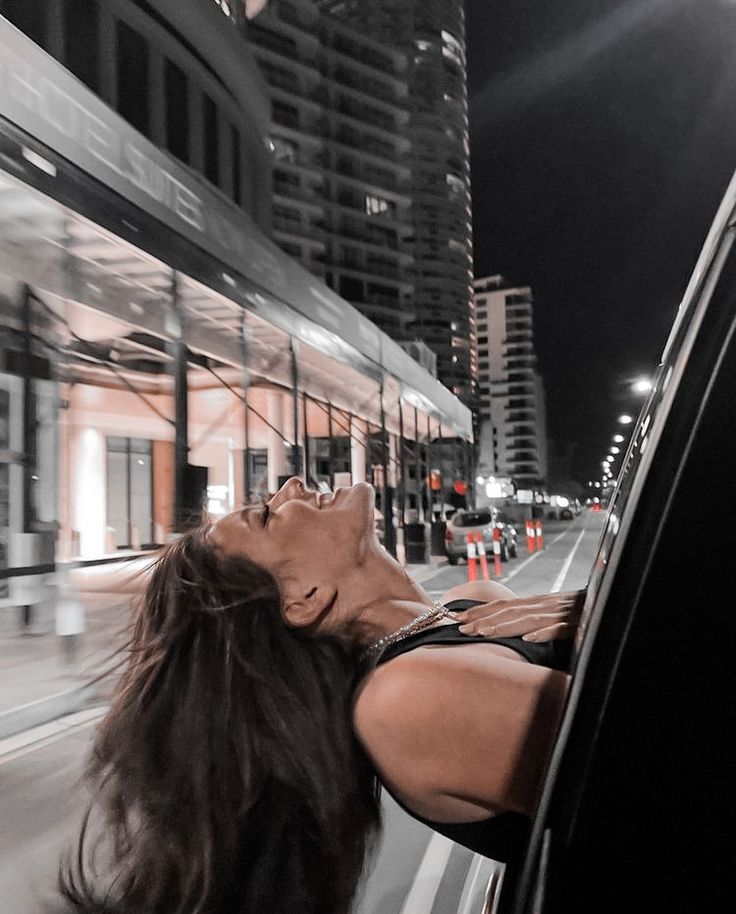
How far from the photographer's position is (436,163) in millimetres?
117312

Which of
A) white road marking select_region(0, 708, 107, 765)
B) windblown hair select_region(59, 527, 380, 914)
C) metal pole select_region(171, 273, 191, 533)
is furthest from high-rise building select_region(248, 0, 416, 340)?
windblown hair select_region(59, 527, 380, 914)

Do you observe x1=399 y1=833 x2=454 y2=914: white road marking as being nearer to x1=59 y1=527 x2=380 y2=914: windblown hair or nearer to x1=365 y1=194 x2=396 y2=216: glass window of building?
x1=59 y1=527 x2=380 y2=914: windblown hair

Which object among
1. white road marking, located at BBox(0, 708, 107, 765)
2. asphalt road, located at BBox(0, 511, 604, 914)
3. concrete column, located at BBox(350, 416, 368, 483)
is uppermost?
concrete column, located at BBox(350, 416, 368, 483)

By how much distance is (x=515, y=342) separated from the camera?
156625mm

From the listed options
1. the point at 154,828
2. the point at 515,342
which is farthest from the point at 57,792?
the point at 515,342

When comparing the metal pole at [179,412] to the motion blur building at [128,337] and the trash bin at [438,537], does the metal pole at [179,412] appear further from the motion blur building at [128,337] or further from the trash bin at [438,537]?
the trash bin at [438,537]

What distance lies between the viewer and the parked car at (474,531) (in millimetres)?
22047

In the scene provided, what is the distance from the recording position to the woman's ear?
1753 millimetres

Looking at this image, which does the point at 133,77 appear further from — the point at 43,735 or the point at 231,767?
the point at 231,767

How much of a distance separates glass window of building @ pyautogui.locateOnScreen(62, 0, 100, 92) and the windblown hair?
80.0ft

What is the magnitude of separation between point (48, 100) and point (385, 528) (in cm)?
1339

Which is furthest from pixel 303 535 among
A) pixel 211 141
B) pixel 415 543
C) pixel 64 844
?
pixel 211 141

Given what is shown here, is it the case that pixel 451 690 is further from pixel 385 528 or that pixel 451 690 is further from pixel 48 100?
pixel 385 528

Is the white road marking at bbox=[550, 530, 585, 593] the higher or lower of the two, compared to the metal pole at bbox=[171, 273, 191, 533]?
lower
